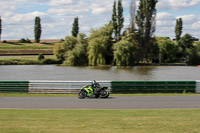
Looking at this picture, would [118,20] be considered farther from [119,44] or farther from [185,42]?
[185,42]

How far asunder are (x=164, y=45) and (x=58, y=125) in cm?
9231

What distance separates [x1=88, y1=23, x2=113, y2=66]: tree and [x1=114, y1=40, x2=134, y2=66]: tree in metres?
3.13

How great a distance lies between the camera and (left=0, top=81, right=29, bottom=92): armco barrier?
23.0 metres

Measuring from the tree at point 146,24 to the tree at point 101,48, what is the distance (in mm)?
10075

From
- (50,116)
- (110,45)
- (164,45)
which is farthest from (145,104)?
(164,45)

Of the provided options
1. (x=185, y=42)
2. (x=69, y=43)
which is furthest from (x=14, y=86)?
(x=185, y=42)

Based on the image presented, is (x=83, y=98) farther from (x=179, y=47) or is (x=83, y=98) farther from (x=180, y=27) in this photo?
(x=180, y=27)

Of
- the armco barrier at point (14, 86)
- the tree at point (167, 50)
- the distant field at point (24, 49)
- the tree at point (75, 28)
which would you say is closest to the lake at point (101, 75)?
the armco barrier at point (14, 86)

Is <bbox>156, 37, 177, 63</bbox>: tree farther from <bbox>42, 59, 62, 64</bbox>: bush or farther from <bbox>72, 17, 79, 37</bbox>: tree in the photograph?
<bbox>42, 59, 62, 64</bbox>: bush

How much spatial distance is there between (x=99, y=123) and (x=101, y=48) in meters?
68.9

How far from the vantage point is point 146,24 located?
85.7 meters

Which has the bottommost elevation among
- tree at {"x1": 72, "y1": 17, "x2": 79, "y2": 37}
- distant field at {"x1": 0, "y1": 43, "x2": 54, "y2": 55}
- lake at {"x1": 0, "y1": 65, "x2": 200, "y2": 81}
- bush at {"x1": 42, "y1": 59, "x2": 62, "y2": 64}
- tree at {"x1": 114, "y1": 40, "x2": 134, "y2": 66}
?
lake at {"x1": 0, "y1": 65, "x2": 200, "y2": 81}

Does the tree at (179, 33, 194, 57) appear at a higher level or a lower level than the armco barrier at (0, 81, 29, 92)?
higher

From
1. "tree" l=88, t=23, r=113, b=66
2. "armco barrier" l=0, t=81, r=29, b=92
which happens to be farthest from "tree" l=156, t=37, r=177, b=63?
"armco barrier" l=0, t=81, r=29, b=92
